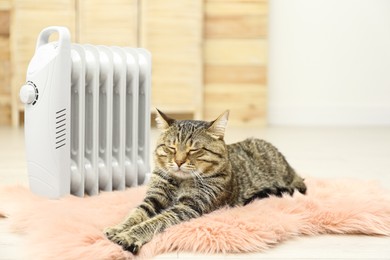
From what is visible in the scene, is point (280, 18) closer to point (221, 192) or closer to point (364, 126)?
point (364, 126)

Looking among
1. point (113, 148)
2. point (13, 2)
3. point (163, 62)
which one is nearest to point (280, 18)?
point (163, 62)

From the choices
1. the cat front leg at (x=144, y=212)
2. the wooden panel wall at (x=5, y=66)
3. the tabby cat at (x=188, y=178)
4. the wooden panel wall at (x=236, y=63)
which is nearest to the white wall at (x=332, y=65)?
the wooden panel wall at (x=236, y=63)

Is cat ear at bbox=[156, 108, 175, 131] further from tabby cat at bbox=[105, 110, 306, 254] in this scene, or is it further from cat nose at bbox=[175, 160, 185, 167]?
cat nose at bbox=[175, 160, 185, 167]

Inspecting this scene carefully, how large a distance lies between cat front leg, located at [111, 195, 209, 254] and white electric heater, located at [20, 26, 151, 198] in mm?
457

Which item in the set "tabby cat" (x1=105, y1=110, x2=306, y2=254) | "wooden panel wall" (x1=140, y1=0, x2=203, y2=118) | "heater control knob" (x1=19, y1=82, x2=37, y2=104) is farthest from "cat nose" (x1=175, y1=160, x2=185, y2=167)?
"wooden panel wall" (x1=140, y1=0, x2=203, y2=118)

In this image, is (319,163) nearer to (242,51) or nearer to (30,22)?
(242,51)

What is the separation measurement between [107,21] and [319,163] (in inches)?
77.4

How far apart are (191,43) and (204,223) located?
9.29 ft

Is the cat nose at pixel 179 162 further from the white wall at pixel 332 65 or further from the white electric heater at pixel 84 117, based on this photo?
the white wall at pixel 332 65

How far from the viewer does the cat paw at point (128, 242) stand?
4.57 ft

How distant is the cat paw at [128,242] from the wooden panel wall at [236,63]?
299 centimetres

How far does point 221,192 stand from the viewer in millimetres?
1686

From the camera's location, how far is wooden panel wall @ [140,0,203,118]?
419cm

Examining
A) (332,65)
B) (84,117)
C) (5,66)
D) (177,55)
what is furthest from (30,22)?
(84,117)
